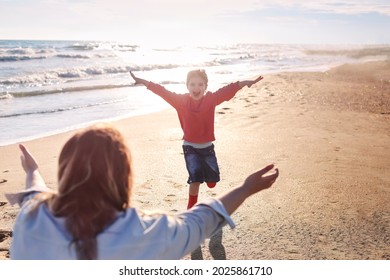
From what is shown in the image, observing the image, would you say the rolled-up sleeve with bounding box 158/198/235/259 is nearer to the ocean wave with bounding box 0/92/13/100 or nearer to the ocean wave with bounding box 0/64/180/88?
the ocean wave with bounding box 0/92/13/100

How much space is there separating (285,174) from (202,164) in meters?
1.29

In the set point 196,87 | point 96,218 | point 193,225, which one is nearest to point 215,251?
point 196,87

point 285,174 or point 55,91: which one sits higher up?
point 55,91

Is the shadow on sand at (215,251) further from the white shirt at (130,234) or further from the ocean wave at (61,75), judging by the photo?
the ocean wave at (61,75)

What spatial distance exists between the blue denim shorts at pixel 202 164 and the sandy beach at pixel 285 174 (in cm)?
37

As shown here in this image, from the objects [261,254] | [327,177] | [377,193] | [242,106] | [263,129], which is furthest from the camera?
[242,106]

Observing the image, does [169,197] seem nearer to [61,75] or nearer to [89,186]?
[89,186]

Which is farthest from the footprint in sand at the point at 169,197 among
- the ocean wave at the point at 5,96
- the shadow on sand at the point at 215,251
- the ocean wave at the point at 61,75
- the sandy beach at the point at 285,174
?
the ocean wave at the point at 61,75

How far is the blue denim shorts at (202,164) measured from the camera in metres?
3.91

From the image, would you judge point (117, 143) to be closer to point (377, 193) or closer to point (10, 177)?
point (377, 193)

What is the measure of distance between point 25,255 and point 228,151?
450 centimetres

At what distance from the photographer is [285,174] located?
4.84 metres
